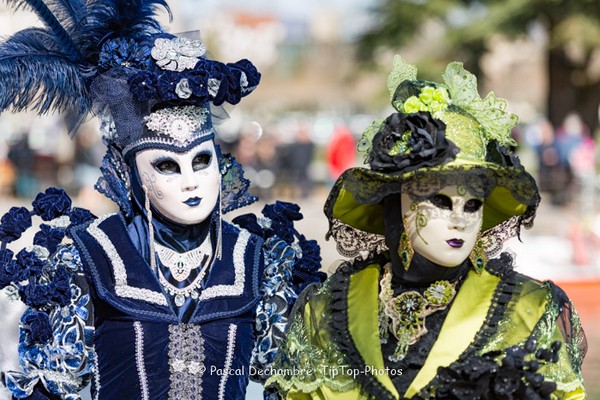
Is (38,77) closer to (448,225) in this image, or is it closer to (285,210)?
(285,210)

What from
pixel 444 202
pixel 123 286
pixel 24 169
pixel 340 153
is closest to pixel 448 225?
pixel 444 202

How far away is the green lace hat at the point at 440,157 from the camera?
3.71m

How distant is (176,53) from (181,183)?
0.46 metres

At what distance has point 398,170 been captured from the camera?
3752 millimetres

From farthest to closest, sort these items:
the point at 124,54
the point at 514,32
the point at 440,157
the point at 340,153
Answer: the point at 514,32, the point at 340,153, the point at 124,54, the point at 440,157

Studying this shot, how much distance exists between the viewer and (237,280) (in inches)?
181

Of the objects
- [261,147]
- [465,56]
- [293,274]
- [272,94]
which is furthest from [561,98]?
[272,94]

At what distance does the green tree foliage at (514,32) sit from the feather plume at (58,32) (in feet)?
51.4

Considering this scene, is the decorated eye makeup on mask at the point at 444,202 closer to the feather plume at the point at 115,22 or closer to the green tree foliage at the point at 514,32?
the feather plume at the point at 115,22

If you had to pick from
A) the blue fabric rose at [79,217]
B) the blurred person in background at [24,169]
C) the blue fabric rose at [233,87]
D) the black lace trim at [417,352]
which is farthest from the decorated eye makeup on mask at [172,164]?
the blurred person in background at [24,169]

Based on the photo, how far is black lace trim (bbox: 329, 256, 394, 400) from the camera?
3797 millimetres

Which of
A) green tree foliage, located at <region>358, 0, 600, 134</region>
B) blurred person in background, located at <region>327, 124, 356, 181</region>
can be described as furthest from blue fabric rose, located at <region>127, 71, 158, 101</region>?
green tree foliage, located at <region>358, 0, 600, 134</region>

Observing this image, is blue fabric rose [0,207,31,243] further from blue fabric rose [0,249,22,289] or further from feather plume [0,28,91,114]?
feather plume [0,28,91,114]

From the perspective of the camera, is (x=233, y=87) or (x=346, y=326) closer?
(x=346, y=326)
